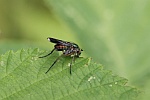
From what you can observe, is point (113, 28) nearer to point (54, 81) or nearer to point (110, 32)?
point (110, 32)

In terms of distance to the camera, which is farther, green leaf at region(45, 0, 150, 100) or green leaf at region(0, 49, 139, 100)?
green leaf at region(45, 0, 150, 100)

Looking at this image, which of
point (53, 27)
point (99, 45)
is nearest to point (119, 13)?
point (99, 45)

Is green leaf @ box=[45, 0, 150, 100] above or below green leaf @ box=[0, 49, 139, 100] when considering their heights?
above

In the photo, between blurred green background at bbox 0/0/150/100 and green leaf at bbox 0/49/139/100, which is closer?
green leaf at bbox 0/49/139/100

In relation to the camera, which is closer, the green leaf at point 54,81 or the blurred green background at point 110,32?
Answer: the green leaf at point 54,81

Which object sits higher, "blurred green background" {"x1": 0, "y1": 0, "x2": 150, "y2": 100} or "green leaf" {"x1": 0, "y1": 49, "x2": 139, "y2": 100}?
"blurred green background" {"x1": 0, "y1": 0, "x2": 150, "y2": 100}

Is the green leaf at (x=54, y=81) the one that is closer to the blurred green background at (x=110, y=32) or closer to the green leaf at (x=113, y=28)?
the blurred green background at (x=110, y=32)

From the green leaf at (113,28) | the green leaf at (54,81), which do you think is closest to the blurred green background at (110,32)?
the green leaf at (113,28)

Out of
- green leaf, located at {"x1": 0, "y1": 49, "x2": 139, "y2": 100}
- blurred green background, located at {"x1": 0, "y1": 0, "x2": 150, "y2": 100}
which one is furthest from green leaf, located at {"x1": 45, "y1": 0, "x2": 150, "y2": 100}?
green leaf, located at {"x1": 0, "y1": 49, "x2": 139, "y2": 100}

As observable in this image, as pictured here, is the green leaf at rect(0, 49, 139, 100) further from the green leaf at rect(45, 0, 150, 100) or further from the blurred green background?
the green leaf at rect(45, 0, 150, 100)

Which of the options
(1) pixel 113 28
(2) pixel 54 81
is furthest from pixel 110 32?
(2) pixel 54 81
